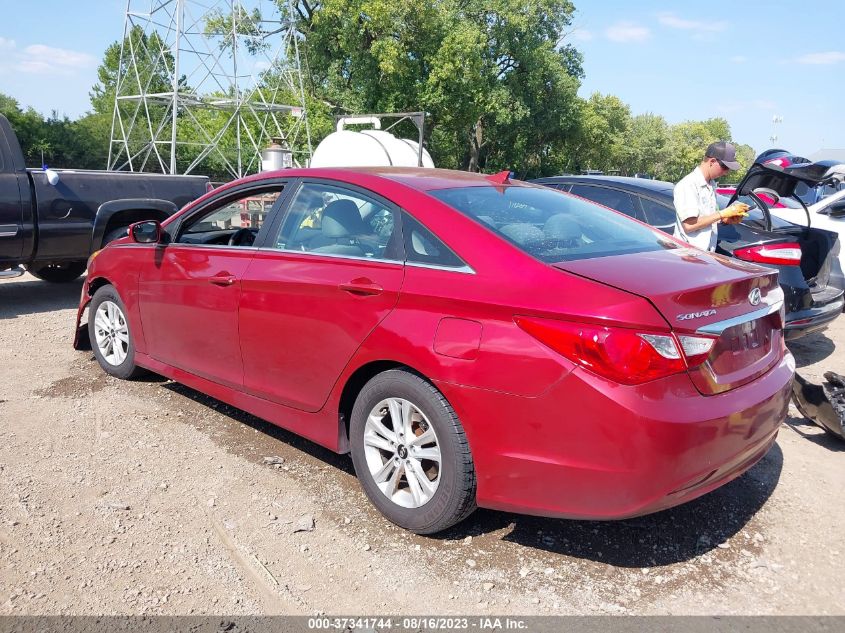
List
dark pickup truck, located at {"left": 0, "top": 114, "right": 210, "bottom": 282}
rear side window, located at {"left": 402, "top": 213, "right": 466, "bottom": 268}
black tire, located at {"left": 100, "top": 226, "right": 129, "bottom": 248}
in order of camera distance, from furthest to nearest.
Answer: black tire, located at {"left": 100, "top": 226, "right": 129, "bottom": 248} → dark pickup truck, located at {"left": 0, "top": 114, "right": 210, "bottom": 282} → rear side window, located at {"left": 402, "top": 213, "right": 466, "bottom": 268}

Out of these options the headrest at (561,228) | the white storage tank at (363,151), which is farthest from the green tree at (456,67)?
the headrest at (561,228)

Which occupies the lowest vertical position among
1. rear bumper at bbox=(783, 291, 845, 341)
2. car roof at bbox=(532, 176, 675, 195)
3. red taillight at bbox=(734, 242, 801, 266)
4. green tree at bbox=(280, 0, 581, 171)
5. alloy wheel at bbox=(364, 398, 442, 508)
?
rear bumper at bbox=(783, 291, 845, 341)

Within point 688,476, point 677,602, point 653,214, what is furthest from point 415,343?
point 653,214

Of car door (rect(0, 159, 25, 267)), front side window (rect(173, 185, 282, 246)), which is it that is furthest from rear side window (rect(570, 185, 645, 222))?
car door (rect(0, 159, 25, 267))

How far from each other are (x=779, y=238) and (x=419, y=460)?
409 cm

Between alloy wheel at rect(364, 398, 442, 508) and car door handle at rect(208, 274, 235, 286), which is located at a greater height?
car door handle at rect(208, 274, 235, 286)

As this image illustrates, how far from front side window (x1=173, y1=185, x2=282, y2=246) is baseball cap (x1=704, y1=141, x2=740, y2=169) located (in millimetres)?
3303

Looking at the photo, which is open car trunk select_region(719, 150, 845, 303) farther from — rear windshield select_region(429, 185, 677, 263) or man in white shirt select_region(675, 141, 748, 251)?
rear windshield select_region(429, 185, 677, 263)

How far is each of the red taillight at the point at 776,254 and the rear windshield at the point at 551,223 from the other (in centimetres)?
226

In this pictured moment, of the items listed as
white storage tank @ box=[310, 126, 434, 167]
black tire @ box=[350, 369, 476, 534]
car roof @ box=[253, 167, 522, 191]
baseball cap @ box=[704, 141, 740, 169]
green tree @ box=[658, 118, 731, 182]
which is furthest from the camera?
green tree @ box=[658, 118, 731, 182]

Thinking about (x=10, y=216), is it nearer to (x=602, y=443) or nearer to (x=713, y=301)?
(x=602, y=443)

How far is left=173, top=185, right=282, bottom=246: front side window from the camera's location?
4.31m

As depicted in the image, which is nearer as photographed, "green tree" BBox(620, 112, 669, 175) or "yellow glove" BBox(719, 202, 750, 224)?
"yellow glove" BBox(719, 202, 750, 224)

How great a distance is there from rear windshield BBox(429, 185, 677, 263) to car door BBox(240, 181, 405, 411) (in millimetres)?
421
